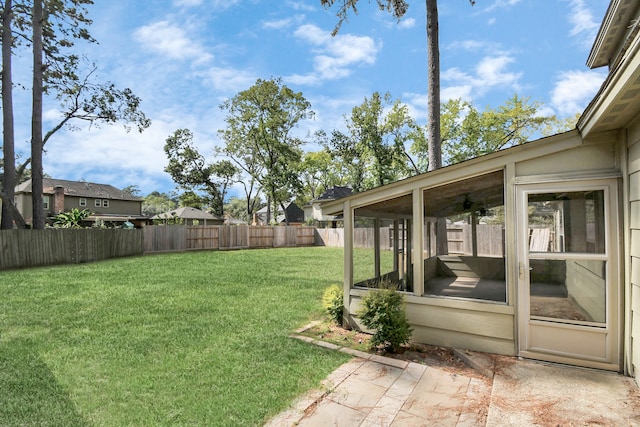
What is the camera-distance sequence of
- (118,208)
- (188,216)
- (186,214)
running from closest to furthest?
(188,216), (186,214), (118,208)

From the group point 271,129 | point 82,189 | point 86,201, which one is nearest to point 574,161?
point 271,129

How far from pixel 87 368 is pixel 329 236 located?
690 inches

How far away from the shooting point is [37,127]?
38.7 ft

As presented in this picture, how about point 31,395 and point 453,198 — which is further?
point 453,198

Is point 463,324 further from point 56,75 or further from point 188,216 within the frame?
point 188,216

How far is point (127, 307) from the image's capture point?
5.53 metres

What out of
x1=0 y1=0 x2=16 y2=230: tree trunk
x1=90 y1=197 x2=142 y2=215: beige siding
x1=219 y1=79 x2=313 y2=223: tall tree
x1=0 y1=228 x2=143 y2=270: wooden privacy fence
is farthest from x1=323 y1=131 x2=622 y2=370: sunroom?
x1=90 y1=197 x2=142 y2=215: beige siding

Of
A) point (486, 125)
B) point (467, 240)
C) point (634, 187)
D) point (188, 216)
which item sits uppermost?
point (486, 125)

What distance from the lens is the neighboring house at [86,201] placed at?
24.2 meters

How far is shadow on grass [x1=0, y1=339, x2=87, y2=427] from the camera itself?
7.52ft

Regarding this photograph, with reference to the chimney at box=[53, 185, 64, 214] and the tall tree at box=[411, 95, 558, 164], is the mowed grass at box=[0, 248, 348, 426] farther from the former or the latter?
the chimney at box=[53, 185, 64, 214]

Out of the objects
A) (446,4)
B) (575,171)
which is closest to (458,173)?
(575,171)

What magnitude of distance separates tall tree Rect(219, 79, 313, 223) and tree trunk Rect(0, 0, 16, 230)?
571 inches

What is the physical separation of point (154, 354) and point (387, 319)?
2621 millimetres
